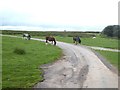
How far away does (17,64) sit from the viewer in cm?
2609

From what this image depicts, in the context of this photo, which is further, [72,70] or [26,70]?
[72,70]

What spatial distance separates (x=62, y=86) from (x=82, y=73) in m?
4.93

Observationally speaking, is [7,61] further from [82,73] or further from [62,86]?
[62,86]

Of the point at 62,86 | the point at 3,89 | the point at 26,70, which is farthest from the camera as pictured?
the point at 26,70

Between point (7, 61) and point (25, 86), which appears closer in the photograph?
point (25, 86)

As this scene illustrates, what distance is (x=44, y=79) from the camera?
835 inches

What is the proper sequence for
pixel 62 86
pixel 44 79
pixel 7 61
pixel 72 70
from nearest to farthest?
pixel 62 86 → pixel 44 79 → pixel 72 70 → pixel 7 61

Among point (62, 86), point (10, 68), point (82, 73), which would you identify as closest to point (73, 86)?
point (62, 86)

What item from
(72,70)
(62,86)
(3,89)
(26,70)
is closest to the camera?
(3,89)

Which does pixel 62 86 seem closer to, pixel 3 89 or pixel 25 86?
pixel 25 86

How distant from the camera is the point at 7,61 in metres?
27.5

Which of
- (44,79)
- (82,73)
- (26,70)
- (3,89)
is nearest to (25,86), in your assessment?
(3,89)

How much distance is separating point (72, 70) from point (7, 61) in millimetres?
6550

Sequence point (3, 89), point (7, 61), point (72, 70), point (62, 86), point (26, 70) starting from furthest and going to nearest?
1. point (7, 61)
2. point (72, 70)
3. point (26, 70)
4. point (62, 86)
5. point (3, 89)
